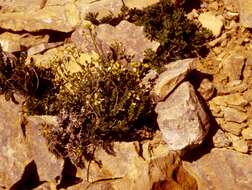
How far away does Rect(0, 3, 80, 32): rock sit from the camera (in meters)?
8.41

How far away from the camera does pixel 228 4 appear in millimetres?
8586

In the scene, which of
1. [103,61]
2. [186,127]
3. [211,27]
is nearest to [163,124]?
[186,127]

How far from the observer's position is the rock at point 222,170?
711 centimetres

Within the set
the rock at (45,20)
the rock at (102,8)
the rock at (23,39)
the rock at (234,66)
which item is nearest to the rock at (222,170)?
the rock at (234,66)

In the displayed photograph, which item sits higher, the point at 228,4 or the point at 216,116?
the point at 228,4

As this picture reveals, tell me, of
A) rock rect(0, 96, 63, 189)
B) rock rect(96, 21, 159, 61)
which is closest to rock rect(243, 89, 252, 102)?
rock rect(96, 21, 159, 61)

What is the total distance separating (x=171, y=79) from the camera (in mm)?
7340

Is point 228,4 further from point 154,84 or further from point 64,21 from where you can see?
point 64,21

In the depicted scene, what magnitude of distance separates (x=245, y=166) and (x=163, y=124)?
50.6 inches

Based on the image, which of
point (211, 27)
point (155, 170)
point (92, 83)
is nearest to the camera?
point (155, 170)

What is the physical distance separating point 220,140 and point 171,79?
44.6 inches

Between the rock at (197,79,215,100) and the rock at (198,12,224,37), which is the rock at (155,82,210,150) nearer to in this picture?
the rock at (197,79,215,100)

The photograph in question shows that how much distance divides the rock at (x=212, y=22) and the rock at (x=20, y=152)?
3.15 meters

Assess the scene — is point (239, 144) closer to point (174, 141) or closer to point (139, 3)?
point (174, 141)
